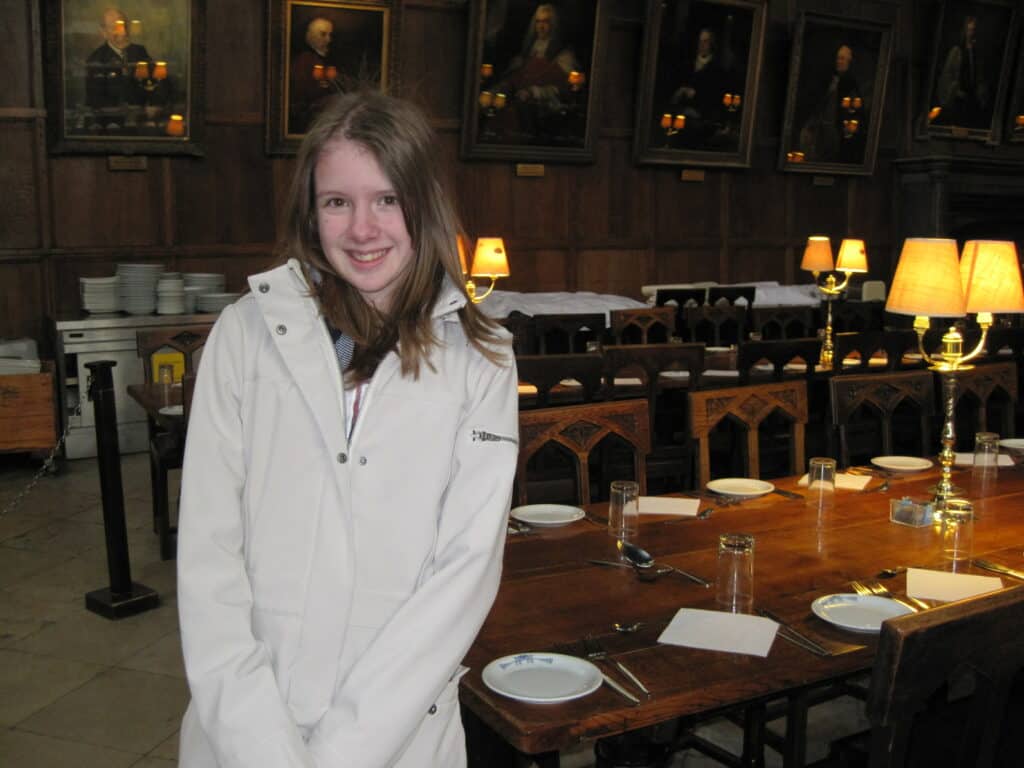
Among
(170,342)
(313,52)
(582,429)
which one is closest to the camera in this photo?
(582,429)

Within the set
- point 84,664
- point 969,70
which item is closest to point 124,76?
point 84,664

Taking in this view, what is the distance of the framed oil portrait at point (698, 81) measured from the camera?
30.8 ft

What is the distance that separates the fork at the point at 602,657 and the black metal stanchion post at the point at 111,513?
2.81m

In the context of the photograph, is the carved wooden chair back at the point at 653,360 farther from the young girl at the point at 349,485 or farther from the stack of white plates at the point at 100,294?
the stack of white plates at the point at 100,294

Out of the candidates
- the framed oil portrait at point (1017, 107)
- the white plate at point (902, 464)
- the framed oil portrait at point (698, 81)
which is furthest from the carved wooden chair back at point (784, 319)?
the framed oil portrait at point (1017, 107)

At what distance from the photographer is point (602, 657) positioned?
6.00 ft

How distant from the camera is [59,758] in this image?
313cm

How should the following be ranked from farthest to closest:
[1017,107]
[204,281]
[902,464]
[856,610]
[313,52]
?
[1017,107] → [313,52] → [204,281] → [902,464] → [856,610]

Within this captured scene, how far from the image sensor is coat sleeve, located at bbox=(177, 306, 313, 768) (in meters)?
1.50

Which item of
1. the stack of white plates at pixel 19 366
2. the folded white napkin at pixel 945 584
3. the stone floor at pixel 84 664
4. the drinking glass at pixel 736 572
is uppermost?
the drinking glass at pixel 736 572

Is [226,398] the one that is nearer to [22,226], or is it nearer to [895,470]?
[895,470]

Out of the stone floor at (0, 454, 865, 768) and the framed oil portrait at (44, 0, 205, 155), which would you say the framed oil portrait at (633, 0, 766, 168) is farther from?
the stone floor at (0, 454, 865, 768)

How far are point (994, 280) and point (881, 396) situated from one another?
0.78m

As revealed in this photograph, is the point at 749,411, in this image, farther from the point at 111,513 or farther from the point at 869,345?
the point at 111,513
